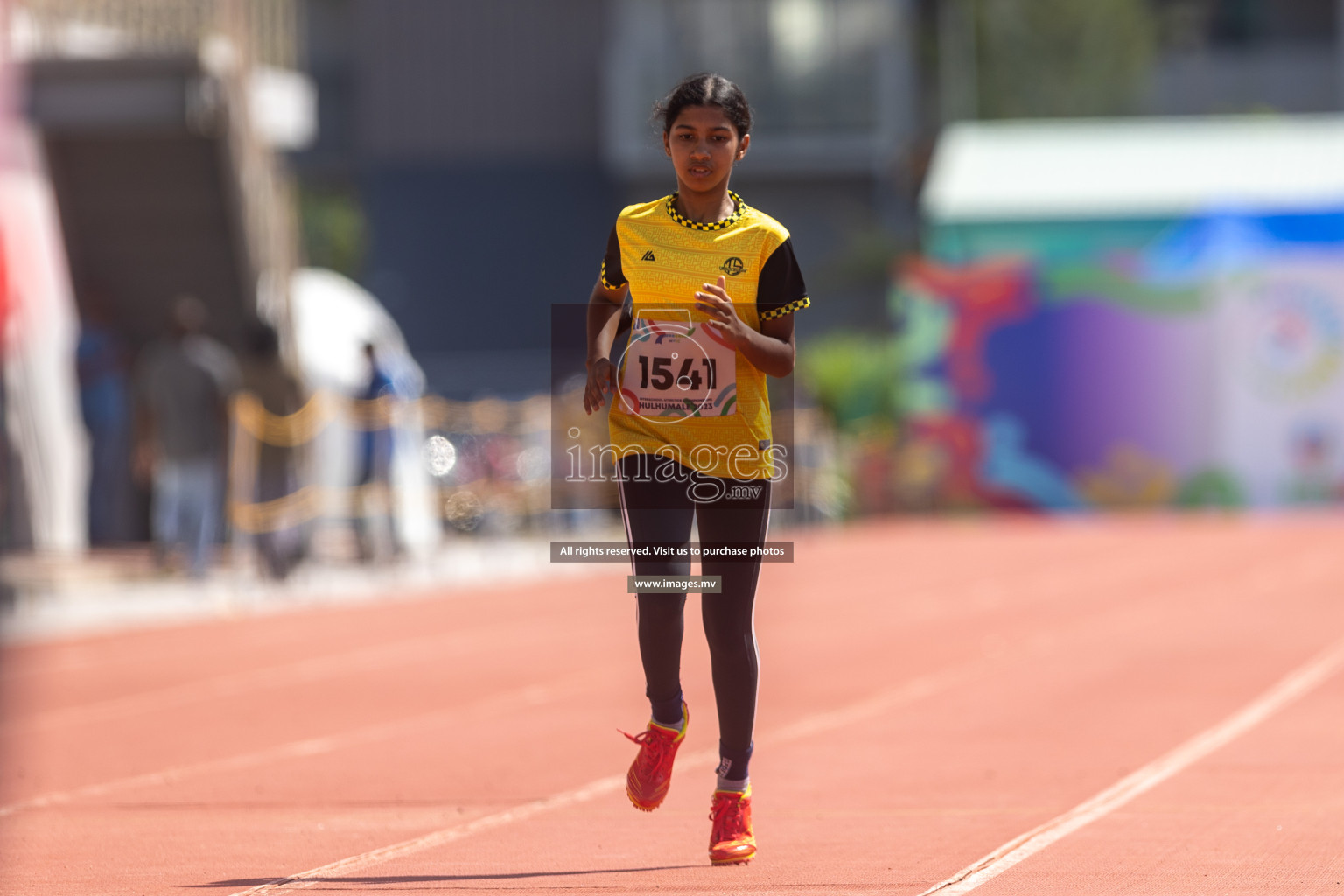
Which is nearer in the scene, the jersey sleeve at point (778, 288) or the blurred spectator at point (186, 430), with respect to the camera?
the jersey sleeve at point (778, 288)

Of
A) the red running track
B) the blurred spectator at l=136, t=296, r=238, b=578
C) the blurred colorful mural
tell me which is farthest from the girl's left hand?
the blurred colorful mural

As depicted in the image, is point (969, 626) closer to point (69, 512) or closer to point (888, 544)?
point (69, 512)

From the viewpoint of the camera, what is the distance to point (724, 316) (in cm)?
537

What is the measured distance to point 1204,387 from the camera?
2980 centimetres

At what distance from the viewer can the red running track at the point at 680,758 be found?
5941 mm

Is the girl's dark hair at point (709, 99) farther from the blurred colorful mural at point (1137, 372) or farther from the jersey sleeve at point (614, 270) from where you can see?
the blurred colorful mural at point (1137, 372)

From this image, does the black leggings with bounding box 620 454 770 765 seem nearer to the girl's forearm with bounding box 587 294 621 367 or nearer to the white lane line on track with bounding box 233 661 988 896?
the girl's forearm with bounding box 587 294 621 367

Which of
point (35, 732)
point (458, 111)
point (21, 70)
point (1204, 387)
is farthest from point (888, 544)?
point (458, 111)

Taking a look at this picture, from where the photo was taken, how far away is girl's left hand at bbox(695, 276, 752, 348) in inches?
210

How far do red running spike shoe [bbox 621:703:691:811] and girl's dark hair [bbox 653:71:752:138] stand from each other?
1.50 meters

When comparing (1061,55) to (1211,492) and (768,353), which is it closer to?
(1211,492)

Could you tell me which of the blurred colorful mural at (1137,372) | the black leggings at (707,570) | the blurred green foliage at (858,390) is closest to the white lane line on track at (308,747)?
the black leggings at (707,570)

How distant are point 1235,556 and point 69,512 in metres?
11.0

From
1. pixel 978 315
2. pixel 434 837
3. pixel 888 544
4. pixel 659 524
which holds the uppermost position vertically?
pixel 659 524
